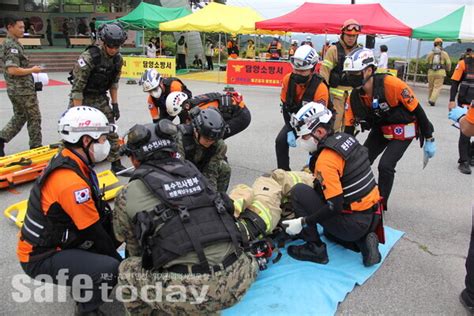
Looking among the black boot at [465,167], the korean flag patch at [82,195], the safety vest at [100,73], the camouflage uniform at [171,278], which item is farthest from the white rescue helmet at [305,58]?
the black boot at [465,167]

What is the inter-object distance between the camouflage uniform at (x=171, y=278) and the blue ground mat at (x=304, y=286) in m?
0.64

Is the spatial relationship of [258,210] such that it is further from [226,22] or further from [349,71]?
[226,22]

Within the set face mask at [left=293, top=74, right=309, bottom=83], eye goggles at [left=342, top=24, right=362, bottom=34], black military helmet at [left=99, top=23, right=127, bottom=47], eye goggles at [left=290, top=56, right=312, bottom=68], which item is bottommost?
face mask at [left=293, top=74, right=309, bottom=83]

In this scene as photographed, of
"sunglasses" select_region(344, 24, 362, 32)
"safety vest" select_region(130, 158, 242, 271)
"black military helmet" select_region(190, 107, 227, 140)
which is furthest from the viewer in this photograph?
"sunglasses" select_region(344, 24, 362, 32)

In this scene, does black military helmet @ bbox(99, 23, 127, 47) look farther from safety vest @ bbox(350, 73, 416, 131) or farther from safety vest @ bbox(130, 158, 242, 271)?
safety vest @ bbox(130, 158, 242, 271)

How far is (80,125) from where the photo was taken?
2531mm

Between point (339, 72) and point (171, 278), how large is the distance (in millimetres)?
4221

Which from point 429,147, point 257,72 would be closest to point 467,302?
point 429,147

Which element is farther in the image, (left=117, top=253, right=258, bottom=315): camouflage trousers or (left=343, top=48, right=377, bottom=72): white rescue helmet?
(left=343, top=48, right=377, bottom=72): white rescue helmet

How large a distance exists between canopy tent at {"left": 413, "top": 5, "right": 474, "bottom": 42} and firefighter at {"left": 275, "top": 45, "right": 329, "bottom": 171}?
1079cm

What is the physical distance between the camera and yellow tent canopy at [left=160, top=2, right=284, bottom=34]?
51.9 feet

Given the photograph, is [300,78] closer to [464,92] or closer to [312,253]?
[312,253]

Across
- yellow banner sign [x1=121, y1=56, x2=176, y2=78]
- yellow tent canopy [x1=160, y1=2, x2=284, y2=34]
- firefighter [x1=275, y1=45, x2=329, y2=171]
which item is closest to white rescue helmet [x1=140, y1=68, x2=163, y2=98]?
firefighter [x1=275, y1=45, x2=329, y2=171]

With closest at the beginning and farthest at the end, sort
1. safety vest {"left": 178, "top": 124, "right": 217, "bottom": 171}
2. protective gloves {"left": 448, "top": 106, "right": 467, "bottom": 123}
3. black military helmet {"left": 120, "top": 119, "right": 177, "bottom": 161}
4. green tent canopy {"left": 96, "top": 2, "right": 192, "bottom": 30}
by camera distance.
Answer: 1. black military helmet {"left": 120, "top": 119, "right": 177, "bottom": 161}
2. protective gloves {"left": 448, "top": 106, "right": 467, "bottom": 123}
3. safety vest {"left": 178, "top": 124, "right": 217, "bottom": 171}
4. green tent canopy {"left": 96, "top": 2, "right": 192, "bottom": 30}
